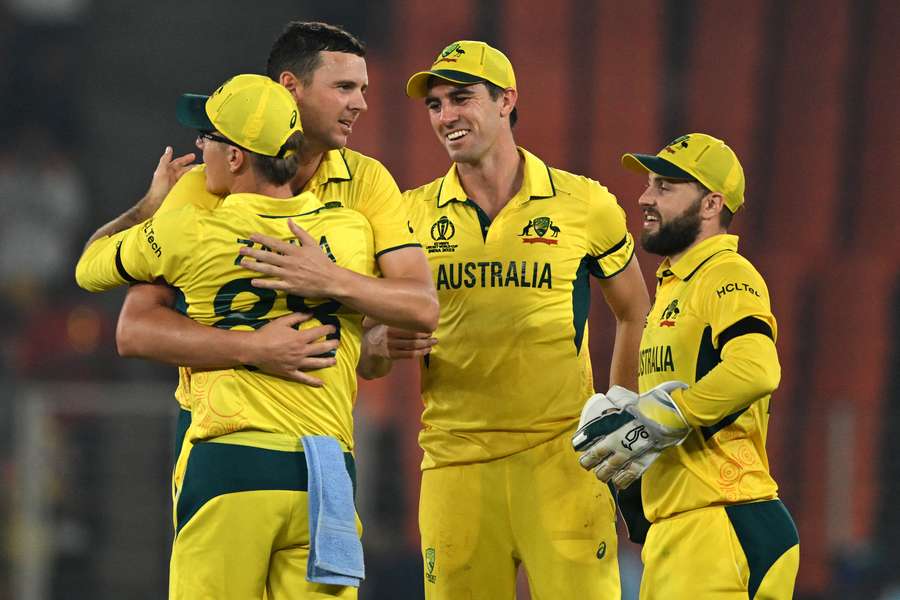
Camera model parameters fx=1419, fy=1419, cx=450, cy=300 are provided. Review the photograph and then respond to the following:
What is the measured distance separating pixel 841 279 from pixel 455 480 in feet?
22.2

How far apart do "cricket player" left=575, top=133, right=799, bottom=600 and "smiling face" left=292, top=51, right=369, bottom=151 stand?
0.92 m

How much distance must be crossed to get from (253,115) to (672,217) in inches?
46.4

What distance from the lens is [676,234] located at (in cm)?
369

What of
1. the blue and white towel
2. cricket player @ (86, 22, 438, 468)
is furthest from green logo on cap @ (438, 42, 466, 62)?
the blue and white towel

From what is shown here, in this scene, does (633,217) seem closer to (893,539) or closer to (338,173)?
(893,539)

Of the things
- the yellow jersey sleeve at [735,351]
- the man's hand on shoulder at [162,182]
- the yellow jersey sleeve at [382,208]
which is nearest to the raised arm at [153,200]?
the man's hand on shoulder at [162,182]

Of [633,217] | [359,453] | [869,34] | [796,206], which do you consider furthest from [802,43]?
[359,453]

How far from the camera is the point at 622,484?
11.5 feet

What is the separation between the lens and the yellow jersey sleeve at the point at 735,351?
3348 millimetres

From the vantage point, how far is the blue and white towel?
306 centimetres

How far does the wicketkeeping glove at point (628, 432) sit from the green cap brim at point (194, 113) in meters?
1.17

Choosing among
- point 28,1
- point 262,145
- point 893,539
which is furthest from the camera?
point 28,1

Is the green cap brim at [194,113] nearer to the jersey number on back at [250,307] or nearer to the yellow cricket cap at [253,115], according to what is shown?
the yellow cricket cap at [253,115]

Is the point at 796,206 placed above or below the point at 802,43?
below
